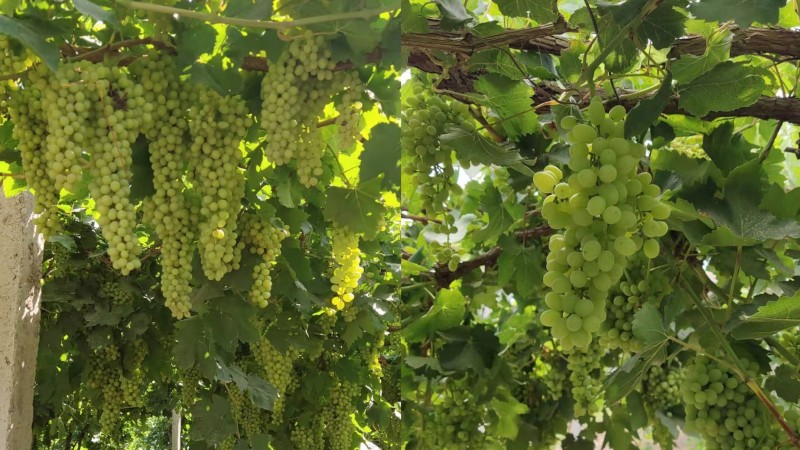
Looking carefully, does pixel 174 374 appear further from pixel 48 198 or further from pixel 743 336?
pixel 743 336

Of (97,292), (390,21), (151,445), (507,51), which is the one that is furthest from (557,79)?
(97,292)

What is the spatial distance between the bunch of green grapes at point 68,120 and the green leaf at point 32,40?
16mm

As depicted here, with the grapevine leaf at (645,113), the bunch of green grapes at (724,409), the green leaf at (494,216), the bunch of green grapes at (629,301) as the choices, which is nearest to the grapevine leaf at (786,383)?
the bunch of green grapes at (724,409)

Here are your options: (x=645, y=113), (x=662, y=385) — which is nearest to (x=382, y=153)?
(x=645, y=113)

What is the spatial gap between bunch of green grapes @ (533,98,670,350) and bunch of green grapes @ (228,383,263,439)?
106cm

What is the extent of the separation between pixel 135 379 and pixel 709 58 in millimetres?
1464

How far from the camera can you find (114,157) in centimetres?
60

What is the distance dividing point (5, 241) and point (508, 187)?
3.38 feet

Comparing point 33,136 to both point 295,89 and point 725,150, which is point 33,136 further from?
point 725,150

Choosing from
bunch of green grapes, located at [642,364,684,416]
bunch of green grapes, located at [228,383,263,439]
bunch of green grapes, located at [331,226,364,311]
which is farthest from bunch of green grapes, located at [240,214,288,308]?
bunch of green grapes, located at [642,364,684,416]

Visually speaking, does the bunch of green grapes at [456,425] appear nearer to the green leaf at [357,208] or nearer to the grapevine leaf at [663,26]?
the green leaf at [357,208]

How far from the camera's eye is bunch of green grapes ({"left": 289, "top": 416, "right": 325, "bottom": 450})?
1.49 metres

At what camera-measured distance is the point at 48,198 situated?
0.65 m

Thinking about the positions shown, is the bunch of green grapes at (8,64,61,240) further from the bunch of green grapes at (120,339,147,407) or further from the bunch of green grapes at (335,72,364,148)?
the bunch of green grapes at (120,339,147,407)
